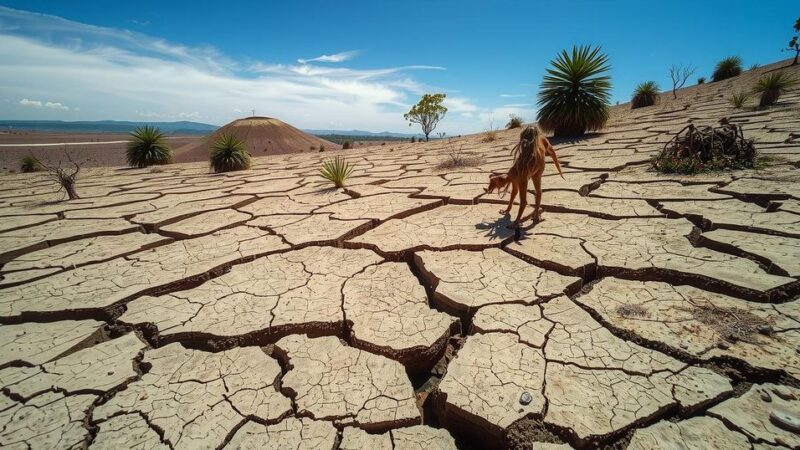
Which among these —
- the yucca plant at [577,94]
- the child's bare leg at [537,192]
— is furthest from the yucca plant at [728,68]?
the child's bare leg at [537,192]

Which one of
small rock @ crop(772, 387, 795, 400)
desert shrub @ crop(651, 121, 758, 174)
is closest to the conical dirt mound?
desert shrub @ crop(651, 121, 758, 174)

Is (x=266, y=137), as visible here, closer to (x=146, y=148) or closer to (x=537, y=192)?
(x=146, y=148)

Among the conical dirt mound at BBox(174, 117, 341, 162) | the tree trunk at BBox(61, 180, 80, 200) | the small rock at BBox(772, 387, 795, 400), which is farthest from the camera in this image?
the conical dirt mound at BBox(174, 117, 341, 162)

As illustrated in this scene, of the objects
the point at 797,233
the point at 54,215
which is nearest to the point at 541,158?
the point at 797,233

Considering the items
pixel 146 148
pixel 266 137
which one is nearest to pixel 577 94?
pixel 146 148

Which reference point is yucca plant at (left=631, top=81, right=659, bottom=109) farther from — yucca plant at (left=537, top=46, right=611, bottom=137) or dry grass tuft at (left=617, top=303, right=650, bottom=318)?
dry grass tuft at (left=617, top=303, right=650, bottom=318)

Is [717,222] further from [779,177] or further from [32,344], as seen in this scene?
[32,344]

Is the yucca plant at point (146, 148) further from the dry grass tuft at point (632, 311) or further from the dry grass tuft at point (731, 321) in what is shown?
the dry grass tuft at point (731, 321)

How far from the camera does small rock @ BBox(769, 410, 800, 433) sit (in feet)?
3.54

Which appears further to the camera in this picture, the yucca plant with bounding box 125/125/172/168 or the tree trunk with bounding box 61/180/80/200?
the yucca plant with bounding box 125/125/172/168

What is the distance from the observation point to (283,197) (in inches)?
186

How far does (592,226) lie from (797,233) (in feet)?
3.78

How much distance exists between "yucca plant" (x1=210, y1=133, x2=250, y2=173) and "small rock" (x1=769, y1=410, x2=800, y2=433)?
9.09 meters

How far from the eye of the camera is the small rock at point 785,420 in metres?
1.08
